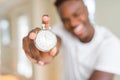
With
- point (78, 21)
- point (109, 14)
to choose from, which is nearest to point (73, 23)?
point (78, 21)

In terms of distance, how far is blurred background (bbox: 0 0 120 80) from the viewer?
0.53m

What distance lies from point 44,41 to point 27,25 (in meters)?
0.15

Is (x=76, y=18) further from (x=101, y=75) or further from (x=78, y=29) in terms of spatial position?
(x=101, y=75)

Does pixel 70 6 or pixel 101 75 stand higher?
pixel 70 6

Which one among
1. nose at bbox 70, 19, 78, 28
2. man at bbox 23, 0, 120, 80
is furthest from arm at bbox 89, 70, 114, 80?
nose at bbox 70, 19, 78, 28

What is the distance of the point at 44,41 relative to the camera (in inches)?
16.6

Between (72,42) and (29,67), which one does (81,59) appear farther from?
(29,67)

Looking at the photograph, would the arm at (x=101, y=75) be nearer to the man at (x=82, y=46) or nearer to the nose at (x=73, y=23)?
the man at (x=82, y=46)

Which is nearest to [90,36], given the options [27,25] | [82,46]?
[82,46]

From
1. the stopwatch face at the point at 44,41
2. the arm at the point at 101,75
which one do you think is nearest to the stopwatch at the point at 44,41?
the stopwatch face at the point at 44,41

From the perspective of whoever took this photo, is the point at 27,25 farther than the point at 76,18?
Yes

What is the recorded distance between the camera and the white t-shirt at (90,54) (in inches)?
18.5

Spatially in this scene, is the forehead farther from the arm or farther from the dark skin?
the arm

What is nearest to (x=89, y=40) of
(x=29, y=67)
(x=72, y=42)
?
(x=72, y=42)
